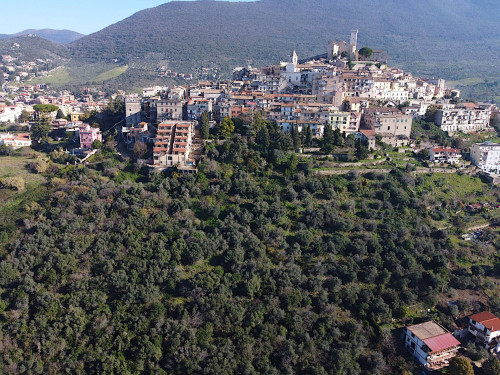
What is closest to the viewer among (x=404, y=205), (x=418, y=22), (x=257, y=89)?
(x=404, y=205)

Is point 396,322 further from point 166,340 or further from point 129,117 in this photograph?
point 129,117

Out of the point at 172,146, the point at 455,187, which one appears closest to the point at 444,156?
the point at 455,187

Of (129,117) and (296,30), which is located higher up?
(296,30)

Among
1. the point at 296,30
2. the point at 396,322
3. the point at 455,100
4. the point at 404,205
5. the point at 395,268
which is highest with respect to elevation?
the point at 296,30

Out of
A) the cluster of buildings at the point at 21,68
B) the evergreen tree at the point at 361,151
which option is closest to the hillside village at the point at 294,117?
the evergreen tree at the point at 361,151

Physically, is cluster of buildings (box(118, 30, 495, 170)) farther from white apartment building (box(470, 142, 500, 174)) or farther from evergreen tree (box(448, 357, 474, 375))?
evergreen tree (box(448, 357, 474, 375))

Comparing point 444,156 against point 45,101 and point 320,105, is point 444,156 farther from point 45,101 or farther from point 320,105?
Result: point 45,101

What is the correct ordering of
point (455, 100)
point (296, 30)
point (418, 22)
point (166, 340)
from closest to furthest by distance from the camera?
point (166, 340), point (455, 100), point (296, 30), point (418, 22)

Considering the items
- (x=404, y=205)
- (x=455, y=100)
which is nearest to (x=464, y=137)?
(x=455, y=100)
